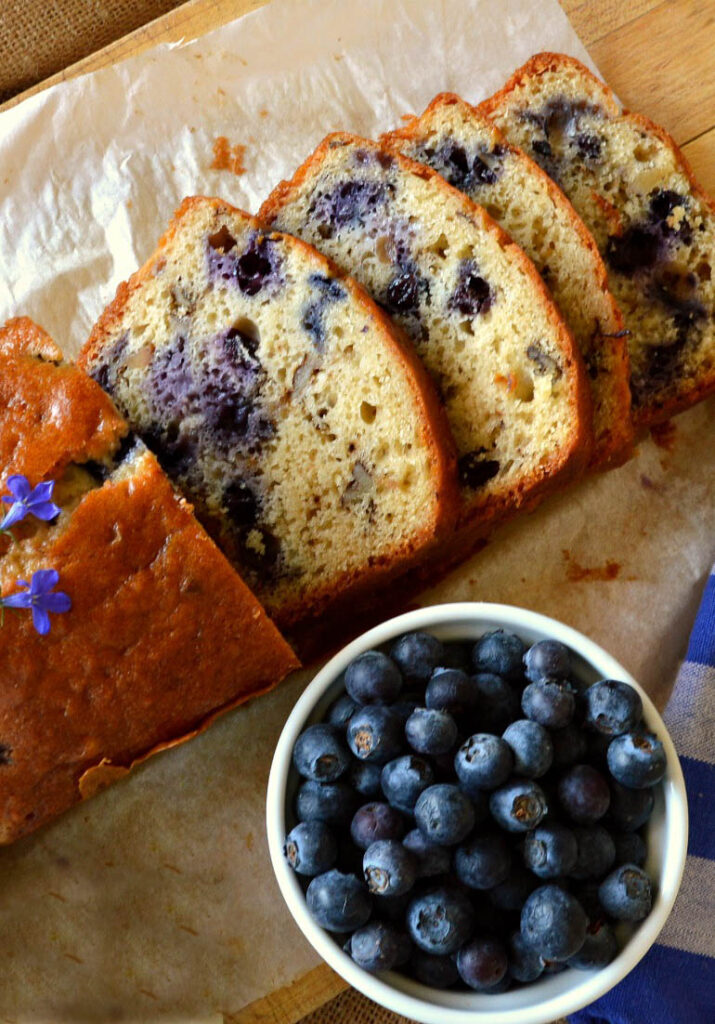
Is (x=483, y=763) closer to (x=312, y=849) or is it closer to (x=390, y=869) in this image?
(x=390, y=869)

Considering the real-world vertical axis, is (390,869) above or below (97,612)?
below

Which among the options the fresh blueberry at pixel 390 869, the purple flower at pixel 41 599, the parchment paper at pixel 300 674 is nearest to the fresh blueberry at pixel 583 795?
the fresh blueberry at pixel 390 869

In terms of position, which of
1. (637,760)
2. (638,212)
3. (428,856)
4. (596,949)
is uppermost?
(638,212)

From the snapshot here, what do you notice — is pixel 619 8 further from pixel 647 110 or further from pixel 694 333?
pixel 694 333

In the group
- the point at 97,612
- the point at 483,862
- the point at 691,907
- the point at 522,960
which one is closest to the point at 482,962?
the point at 522,960

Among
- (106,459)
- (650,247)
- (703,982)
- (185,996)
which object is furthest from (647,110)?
(185,996)

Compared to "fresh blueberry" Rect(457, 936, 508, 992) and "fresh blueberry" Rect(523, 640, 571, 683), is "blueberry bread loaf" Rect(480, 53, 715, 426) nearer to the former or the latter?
"fresh blueberry" Rect(523, 640, 571, 683)

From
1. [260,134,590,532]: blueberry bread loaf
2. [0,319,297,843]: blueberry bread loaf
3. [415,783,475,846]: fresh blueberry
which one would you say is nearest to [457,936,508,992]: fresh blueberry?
[415,783,475,846]: fresh blueberry
